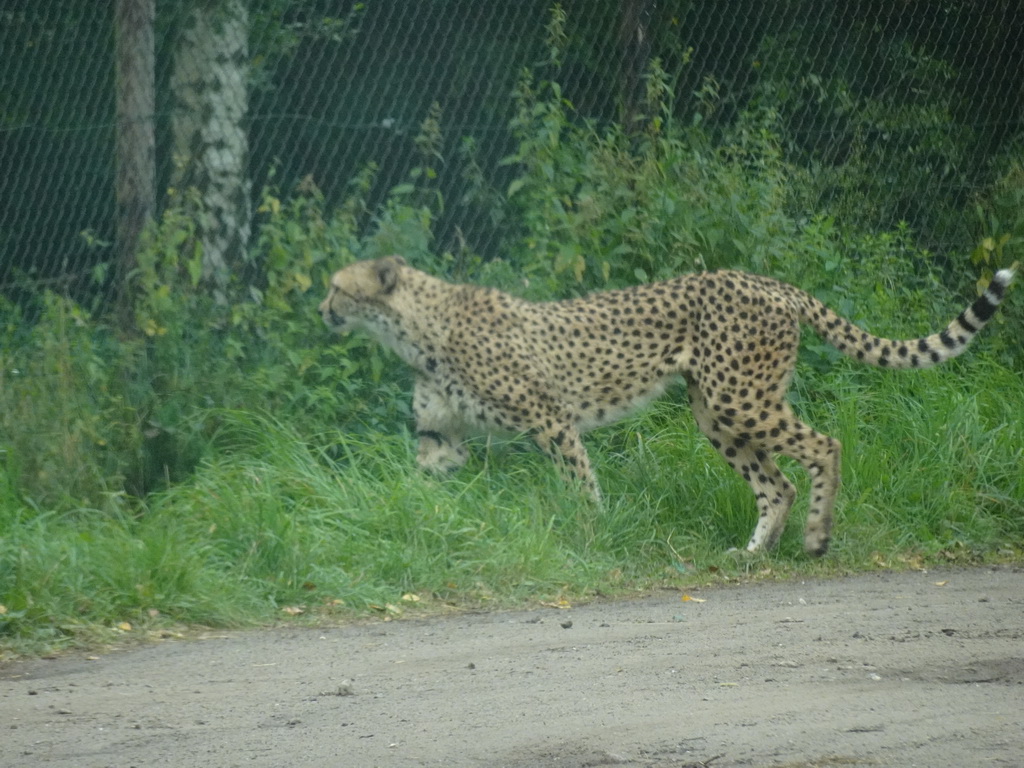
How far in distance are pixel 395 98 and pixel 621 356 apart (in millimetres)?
2004

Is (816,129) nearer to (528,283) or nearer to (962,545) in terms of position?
(528,283)

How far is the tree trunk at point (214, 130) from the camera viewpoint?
768cm

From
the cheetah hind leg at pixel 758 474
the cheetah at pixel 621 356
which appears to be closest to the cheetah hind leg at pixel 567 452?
the cheetah at pixel 621 356

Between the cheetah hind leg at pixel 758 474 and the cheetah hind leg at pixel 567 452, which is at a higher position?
the cheetah hind leg at pixel 758 474

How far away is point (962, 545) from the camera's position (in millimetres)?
6859

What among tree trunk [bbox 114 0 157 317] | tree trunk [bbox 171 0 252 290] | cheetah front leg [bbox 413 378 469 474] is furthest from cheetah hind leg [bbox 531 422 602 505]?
tree trunk [bbox 114 0 157 317]

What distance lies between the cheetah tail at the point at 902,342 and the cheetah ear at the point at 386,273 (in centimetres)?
193

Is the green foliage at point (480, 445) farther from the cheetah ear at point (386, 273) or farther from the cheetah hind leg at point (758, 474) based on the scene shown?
the cheetah ear at point (386, 273)

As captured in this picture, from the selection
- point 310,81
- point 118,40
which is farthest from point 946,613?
point 118,40

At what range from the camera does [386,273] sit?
23.3ft

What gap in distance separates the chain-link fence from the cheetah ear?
2.56 ft

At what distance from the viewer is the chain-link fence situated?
7422mm

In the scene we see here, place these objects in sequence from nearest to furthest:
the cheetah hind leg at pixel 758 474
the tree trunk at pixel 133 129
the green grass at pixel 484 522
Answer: the green grass at pixel 484 522 → the cheetah hind leg at pixel 758 474 → the tree trunk at pixel 133 129

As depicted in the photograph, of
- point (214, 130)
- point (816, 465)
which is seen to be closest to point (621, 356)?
point (816, 465)
